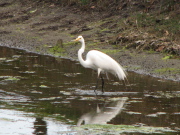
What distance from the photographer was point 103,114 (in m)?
7.25

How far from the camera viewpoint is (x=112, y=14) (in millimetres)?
17906

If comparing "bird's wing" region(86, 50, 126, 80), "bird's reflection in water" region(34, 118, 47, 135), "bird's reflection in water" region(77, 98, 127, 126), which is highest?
"bird's wing" region(86, 50, 126, 80)

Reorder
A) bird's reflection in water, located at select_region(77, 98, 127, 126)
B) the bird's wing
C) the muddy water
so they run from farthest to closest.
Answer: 1. the bird's wing
2. bird's reflection in water, located at select_region(77, 98, 127, 126)
3. the muddy water

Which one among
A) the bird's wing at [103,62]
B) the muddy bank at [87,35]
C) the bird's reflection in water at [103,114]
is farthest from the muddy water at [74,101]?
the muddy bank at [87,35]

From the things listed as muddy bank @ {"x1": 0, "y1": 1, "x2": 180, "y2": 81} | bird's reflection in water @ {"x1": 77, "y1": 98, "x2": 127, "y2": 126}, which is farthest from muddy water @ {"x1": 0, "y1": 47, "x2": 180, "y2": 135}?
muddy bank @ {"x1": 0, "y1": 1, "x2": 180, "y2": 81}

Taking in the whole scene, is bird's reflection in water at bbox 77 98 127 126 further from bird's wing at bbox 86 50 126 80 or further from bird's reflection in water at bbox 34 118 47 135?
bird's wing at bbox 86 50 126 80

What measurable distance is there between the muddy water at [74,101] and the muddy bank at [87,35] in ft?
4.67

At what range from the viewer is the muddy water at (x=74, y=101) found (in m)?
6.52

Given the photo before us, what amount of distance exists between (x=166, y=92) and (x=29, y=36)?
10167 mm

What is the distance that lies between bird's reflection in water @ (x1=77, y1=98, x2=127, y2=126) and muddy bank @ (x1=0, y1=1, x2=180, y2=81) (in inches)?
120

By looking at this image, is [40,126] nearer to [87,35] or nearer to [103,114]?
[103,114]

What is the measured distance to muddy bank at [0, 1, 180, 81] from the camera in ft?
40.8

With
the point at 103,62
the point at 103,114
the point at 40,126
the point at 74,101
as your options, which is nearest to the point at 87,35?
the point at 103,62

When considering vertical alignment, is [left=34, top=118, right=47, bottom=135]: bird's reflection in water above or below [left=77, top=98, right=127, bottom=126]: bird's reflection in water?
below
